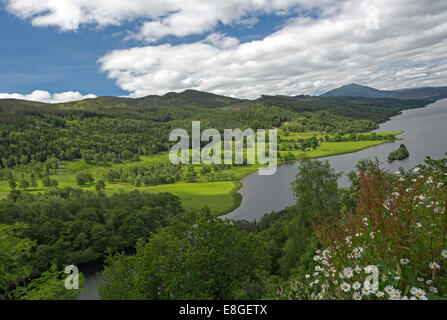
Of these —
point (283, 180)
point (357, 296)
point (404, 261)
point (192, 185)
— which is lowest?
point (192, 185)

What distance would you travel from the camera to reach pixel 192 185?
97875mm

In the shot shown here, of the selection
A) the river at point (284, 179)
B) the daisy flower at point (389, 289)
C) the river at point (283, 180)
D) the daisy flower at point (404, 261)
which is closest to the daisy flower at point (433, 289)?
the daisy flower at point (404, 261)

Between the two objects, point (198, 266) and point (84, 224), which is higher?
point (198, 266)

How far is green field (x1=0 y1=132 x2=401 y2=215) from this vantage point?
73.5m

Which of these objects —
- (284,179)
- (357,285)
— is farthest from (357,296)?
(284,179)

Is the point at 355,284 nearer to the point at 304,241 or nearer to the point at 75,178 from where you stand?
the point at 304,241

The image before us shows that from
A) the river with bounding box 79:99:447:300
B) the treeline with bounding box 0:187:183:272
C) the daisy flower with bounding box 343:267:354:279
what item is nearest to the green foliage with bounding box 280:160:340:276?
the daisy flower with bounding box 343:267:354:279

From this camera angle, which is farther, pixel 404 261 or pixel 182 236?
pixel 182 236

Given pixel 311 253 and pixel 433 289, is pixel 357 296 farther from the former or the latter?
pixel 311 253

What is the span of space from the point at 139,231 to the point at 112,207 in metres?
11.6

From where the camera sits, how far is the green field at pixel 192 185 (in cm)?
7350

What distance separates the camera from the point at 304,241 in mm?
22125

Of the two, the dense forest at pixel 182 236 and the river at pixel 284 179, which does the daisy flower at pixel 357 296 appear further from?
the river at pixel 284 179

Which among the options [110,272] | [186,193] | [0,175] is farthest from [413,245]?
[0,175]
